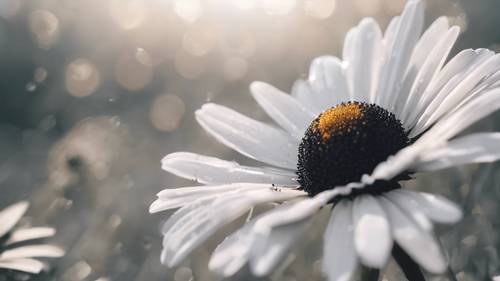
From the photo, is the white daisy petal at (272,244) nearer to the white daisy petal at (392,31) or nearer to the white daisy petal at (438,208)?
the white daisy petal at (438,208)

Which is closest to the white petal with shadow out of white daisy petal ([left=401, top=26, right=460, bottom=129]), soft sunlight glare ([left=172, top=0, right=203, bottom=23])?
white daisy petal ([left=401, top=26, right=460, bottom=129])

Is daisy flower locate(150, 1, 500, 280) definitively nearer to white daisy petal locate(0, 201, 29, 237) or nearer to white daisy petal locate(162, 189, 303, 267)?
white daisy petal locate(162, 189, 303, 267)

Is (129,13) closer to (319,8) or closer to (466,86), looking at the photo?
(319,8)

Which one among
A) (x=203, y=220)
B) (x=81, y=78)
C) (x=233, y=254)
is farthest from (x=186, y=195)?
(x=81, y=78)

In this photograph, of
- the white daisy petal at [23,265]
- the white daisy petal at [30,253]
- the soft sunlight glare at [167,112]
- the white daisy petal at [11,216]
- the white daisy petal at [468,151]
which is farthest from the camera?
the soft sunlight glare at [167,112]

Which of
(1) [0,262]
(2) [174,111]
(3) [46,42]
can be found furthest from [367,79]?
(3) [46,42]

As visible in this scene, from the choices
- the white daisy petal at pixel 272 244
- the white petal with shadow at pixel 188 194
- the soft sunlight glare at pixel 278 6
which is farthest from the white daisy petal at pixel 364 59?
the soft sunlight glare at pixel 278 6

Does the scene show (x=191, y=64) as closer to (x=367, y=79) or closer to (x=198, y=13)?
(x=198, y=13)
